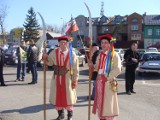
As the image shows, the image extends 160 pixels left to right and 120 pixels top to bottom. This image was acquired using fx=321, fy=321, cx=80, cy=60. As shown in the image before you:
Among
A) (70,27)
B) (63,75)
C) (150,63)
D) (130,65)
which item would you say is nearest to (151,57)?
(150,63)

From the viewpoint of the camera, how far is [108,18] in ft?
261

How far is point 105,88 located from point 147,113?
274cm

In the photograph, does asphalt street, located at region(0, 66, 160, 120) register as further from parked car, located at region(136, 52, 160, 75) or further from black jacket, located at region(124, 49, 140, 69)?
parked car, located at region(136, 52, 160, 75)

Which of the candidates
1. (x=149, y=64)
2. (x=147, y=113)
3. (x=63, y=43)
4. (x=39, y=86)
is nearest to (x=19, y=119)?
(x=63, y=43)

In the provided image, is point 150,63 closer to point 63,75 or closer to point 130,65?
point 130,65

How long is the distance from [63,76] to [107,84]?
4.07 ft

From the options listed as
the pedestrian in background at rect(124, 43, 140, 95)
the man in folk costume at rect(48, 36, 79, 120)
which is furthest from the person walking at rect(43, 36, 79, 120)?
the pedestrian in background at rect(124, 43, 140, 95)

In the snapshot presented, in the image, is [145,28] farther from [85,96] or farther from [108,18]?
[85,96]

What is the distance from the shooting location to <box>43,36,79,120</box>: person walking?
7.12 m

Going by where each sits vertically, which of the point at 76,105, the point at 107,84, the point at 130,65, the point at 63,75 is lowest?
the point at 76,105

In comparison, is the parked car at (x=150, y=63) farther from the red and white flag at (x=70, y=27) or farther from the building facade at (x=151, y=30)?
the building facade at (x=151, y=30)

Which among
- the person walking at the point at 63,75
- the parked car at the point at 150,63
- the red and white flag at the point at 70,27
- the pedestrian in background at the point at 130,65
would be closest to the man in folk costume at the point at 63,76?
the person walking at the point at 63,75

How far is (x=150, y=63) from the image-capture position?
17.6m

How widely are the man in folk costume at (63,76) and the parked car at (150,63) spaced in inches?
434
